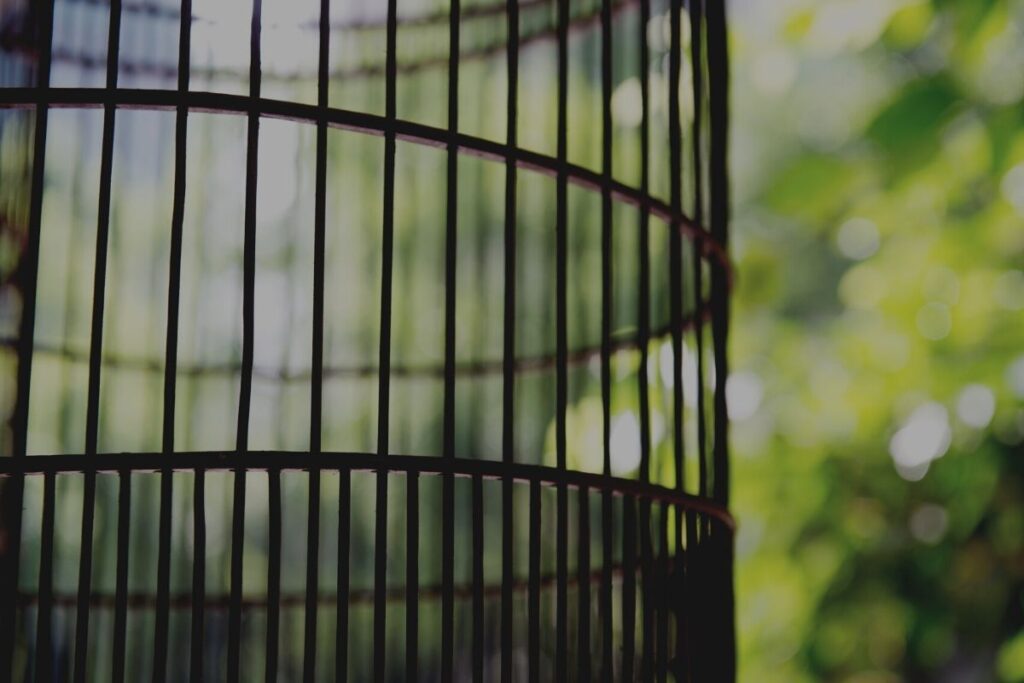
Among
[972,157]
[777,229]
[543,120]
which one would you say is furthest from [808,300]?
[972,157]

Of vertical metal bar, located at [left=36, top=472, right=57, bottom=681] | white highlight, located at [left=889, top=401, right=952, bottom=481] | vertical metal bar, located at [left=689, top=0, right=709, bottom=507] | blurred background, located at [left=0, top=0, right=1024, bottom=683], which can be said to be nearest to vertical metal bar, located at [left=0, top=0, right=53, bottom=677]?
vertical metal bar, located at [left=36, top=472, right=57, bottom=681]

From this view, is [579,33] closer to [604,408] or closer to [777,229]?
[604,408]

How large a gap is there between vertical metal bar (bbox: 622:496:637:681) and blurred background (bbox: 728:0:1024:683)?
0.47 m

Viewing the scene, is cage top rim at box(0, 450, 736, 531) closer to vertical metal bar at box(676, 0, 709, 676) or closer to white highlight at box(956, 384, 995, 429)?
vertical metal bar at box(676, 0, 709, 676)

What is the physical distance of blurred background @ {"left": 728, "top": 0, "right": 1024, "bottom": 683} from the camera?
997 millimetres

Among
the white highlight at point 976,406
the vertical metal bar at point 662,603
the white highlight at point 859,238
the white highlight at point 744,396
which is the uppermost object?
the white highlight at point 859,238

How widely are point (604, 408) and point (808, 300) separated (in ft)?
13.9

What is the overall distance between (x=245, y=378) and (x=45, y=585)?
118 millimetres

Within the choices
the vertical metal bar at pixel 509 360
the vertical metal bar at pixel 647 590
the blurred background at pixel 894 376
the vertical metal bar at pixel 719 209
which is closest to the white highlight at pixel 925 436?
the blurred background at pixel 894 376

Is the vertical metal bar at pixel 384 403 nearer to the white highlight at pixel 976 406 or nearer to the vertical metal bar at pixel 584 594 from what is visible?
the vertical metal bar at pixel 584 594

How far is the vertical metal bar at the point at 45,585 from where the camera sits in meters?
0.48

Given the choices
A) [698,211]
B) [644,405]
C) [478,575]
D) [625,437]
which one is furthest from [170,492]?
[625,437]

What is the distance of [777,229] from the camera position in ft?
12.0

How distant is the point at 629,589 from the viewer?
59cm
